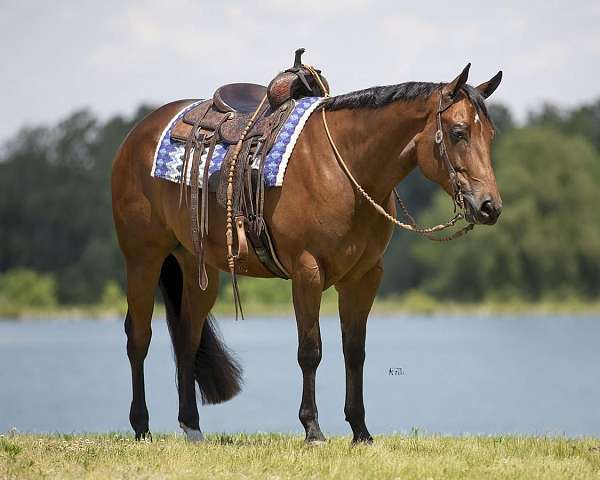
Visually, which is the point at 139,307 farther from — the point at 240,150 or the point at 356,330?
the point at 356,330

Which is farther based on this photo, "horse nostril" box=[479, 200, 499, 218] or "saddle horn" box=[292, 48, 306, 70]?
"saddle horn" box=[292, 48, 306, 70]

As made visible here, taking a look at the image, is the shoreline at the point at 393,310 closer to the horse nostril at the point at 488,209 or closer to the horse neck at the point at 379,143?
the horse neck at the point at 379,143

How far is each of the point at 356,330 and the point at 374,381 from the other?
18.4 metres

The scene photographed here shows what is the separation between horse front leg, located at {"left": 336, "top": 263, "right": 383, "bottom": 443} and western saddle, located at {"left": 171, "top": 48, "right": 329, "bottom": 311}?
0.51 metres

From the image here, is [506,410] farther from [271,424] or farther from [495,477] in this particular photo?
[495,477]

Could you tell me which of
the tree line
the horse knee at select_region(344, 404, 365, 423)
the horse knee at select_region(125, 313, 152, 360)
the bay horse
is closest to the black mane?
the bay horse

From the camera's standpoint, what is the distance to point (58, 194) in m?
62.5

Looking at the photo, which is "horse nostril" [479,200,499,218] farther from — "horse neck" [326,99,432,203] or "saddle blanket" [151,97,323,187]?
"saddle blanket" [151,97,323,187]

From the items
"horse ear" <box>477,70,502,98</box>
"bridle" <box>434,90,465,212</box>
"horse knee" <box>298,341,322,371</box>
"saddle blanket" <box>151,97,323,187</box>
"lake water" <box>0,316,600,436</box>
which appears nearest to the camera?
"bridle" <box>434,90,465,212</box>

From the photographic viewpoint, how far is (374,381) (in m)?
26.2

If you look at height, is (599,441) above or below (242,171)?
below

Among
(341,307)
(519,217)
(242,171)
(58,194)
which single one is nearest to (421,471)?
(341,307)

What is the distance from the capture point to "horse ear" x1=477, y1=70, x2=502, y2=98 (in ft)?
24.1

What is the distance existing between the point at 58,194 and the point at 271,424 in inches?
1887
